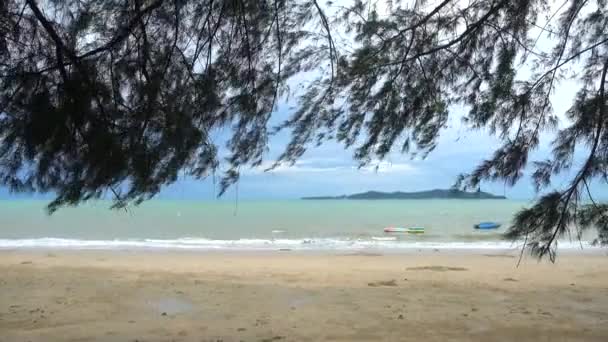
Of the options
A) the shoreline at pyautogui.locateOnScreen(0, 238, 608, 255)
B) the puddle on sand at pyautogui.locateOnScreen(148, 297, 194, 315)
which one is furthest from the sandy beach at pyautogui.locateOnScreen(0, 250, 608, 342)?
the shoreline at pyautogui.locateOnScreen(0, 238, 608, 255)

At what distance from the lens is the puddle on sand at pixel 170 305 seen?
7.49 metres

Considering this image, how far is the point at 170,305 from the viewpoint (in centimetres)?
792

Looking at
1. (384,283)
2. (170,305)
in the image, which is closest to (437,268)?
(384,283)

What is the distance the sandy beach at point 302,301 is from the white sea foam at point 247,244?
5.22m

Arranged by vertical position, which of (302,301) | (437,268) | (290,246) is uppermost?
(290,246)

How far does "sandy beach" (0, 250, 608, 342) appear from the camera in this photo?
6184 mm

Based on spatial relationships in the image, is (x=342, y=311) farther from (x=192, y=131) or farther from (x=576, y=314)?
(x=192, y=131)

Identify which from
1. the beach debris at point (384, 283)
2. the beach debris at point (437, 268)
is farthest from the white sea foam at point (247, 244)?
the beach debris at point (384, 283)

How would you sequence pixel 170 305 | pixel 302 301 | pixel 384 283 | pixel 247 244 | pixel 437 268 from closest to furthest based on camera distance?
pixel 170 305, pixel 302 301, pixel 384 283, pixel 437 268, pixel 247 244

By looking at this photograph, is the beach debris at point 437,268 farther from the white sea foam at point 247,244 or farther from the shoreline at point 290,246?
the white sea foam at point 247,244

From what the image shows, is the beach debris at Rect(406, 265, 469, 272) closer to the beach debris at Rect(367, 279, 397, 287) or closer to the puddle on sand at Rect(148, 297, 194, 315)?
the beach debris at Rect(367, 279, 397, 287)

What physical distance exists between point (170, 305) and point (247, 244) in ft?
43.3

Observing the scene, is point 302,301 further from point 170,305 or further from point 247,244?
point 247,244

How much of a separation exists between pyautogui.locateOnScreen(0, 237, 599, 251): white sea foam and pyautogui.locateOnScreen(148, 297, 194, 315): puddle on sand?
10780 millimetres
